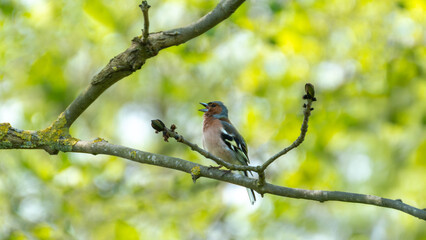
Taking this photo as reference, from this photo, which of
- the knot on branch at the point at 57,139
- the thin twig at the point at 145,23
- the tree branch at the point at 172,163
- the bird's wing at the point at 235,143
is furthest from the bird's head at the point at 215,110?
the thin twig at the point at 145,23

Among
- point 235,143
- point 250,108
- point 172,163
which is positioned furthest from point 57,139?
point 250,108

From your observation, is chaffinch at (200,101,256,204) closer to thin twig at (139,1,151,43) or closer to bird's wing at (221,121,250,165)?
bird's wing at (221,121,250,165)

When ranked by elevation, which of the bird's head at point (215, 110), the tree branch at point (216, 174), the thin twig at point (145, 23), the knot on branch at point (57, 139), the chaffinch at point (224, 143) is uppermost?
the bird's head at point (215, 110)

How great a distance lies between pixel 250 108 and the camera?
10.6 meters

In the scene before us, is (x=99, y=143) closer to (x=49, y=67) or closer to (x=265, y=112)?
(x=49, y=67)

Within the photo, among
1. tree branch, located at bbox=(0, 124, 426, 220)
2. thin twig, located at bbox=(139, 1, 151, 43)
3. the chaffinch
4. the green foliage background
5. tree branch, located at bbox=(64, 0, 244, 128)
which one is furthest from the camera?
the green foliage background

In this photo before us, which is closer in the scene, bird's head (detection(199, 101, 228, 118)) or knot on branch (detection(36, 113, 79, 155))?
knot on branch (detection(36, 113, 79, 155))

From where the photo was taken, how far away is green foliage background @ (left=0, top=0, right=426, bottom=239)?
9.19 m

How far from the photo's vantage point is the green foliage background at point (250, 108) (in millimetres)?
9188

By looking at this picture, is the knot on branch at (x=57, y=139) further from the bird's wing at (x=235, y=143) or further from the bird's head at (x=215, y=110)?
the bird's head at (x=215, y=110)

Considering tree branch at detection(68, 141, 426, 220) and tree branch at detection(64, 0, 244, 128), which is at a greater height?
tree branch at detection(64, 0, 244, 128)

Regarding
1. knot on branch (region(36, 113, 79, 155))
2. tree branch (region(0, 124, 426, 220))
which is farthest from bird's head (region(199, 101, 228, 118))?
tree branch (region(0, 124, 426, 220))

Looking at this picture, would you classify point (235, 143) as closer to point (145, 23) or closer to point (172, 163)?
point (172, 163)

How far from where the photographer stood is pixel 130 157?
4.63 m
